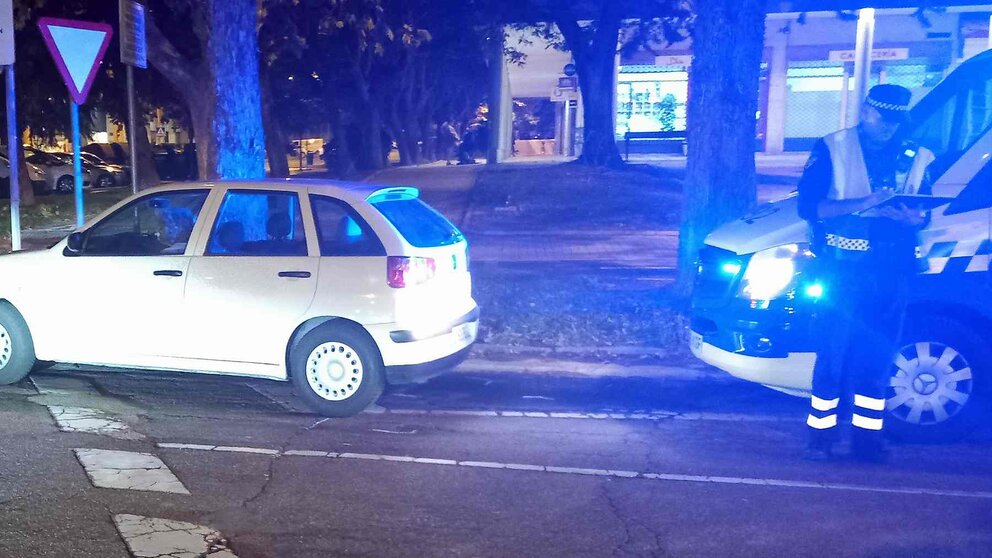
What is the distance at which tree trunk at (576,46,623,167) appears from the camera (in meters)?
24.6

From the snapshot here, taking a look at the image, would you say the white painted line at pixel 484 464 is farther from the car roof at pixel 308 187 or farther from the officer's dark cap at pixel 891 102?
the officer's dark cap at pixel 891 102

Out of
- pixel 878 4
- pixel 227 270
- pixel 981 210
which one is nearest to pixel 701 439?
pixel 981 210

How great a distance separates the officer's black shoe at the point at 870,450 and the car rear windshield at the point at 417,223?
9.90 ft

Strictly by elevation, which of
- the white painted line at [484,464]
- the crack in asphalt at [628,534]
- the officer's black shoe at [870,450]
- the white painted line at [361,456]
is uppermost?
the officer's black shoe at [870,450]

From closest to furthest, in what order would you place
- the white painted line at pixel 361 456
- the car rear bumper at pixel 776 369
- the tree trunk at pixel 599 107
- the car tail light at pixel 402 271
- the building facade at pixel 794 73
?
the white painted line at pixel 361 456 → the car rear bumper at pixel 776 369 → the car tail light at pixel 402 271 → the tree trunk at pixel 599 107 → the building facade at pixel 794 73

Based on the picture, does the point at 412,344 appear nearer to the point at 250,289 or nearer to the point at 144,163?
the point at 250,289

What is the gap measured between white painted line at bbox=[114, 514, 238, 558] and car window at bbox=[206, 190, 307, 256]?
8.22 feet

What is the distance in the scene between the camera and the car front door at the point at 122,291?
7141 millimetres

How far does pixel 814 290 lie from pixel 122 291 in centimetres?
471

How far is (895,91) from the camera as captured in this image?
5.55 meters

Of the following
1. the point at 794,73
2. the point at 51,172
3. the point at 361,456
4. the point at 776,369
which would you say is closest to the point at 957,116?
the point at 776,369

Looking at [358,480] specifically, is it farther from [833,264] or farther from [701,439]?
[833,264]

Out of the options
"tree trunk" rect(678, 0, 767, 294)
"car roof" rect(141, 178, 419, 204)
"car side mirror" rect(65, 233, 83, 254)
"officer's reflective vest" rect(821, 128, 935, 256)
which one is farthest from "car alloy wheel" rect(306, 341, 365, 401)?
"tree trunk" rect(678, 0, 767, 294)

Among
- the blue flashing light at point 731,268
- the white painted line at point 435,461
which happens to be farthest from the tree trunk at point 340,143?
the white painted line at point 435,461
